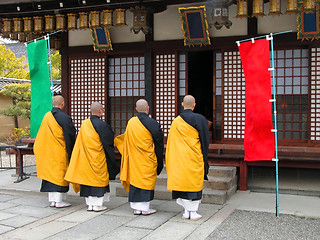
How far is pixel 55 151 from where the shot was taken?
6.69 meters

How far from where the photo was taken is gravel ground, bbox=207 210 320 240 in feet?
17.3

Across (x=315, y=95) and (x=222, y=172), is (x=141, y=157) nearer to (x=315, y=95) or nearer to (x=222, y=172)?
(x=222, y=172)

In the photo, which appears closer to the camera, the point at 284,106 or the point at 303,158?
the point at 303,158

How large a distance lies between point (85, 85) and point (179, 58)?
2589 mm

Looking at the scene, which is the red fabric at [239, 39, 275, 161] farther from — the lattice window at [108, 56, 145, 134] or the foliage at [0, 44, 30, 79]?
the foliage at [0, 44, 30, 79]

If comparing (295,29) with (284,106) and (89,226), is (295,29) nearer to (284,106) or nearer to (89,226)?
(284,106)

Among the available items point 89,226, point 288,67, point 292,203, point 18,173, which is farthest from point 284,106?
point 18,173

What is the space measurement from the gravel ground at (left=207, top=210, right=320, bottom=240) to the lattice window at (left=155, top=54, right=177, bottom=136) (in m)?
3.45

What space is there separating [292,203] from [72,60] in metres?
6.36

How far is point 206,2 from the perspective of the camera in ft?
25.9

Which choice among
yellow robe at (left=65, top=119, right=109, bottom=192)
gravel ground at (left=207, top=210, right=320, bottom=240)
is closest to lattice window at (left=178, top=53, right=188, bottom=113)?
yellow robe at (left=65, top=119, right=109, bottom=192)

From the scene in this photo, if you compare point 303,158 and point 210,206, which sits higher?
point 303,158

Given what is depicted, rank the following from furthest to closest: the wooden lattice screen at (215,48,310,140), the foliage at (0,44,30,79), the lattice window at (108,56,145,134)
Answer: the foliage at (0,44,30,79)
the lattice window at (108,56,145,134)
the wooden lattice screen at (215,48,310,140)

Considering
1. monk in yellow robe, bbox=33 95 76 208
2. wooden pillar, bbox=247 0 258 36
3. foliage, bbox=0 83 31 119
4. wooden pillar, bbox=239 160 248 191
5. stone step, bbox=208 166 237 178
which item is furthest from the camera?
foliage, bbox=0 83 31 119
